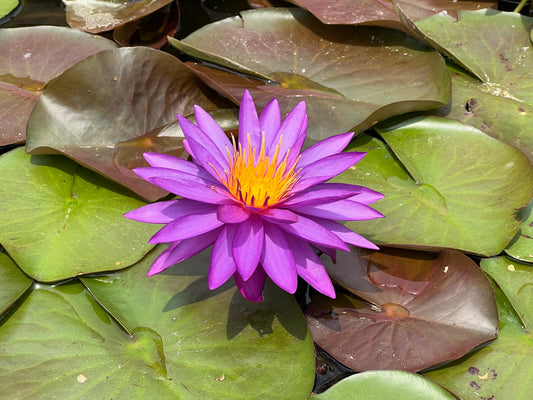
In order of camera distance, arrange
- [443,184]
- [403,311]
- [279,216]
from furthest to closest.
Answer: [443,184], [403,311], [279,216]

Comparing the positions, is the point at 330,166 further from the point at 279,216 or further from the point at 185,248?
the point at 185,248

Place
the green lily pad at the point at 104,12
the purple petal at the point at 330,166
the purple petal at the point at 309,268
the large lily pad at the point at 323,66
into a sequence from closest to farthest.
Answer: the purple petal at the point at 309,268 < the purple petal at the point at 330,166 < the large lily pad at the point at 323,66 < the green lily pad at the point at 104,12

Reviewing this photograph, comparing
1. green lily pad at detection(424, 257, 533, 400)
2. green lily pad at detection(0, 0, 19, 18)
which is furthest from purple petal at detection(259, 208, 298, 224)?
green lily pad at detection(0, 0, 19, 18)

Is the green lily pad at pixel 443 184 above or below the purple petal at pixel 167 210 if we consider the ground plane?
below

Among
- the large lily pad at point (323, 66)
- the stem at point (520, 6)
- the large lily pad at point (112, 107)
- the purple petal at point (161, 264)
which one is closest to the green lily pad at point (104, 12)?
the large lily pad at point (323, 66)

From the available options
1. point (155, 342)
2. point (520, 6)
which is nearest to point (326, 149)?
point (155, 342)

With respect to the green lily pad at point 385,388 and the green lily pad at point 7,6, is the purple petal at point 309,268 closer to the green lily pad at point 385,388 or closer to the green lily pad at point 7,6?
the green lily pad at point 385,388
